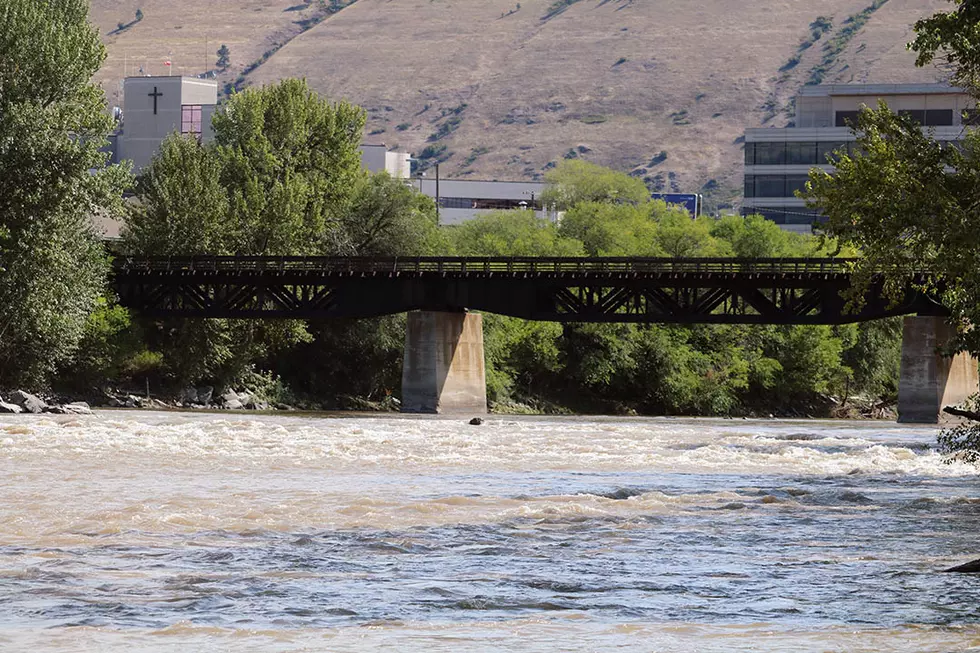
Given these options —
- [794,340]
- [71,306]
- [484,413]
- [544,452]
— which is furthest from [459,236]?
[544,452]

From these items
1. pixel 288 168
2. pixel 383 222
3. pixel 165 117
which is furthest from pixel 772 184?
Answer: pixel 288 168

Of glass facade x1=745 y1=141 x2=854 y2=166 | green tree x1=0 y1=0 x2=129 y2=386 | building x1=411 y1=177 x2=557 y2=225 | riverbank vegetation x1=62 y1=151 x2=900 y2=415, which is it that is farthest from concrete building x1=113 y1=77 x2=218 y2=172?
green tree x1=0 y1=0 x2=129 y2=386

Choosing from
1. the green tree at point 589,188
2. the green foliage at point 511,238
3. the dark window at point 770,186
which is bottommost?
the green foliage at point 511,238

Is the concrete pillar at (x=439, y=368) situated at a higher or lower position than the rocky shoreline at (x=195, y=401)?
higher

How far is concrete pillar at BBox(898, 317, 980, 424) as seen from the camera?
80.8 m

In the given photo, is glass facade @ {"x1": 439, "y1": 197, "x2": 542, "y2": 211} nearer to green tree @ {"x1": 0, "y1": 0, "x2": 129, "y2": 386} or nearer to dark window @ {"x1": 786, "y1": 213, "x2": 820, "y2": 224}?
dark window @ {"x1": 786, "y1": 213, "x2": 820, "y2": 224}

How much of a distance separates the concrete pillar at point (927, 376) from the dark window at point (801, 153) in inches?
3506

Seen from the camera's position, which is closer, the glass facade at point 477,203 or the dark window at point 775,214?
the dark window at point 775,214

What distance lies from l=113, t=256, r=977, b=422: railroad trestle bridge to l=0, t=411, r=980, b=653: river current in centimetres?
3670

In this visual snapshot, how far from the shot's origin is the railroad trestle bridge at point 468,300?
79438 mm

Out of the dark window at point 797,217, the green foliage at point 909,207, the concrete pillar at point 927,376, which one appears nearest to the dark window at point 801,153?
the dark window at point 797,217

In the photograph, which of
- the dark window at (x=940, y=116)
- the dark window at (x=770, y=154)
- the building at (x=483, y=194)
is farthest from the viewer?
the building at (x=483, y=194)

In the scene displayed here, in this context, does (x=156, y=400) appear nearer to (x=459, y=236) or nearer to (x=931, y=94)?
(x=459, y=236)

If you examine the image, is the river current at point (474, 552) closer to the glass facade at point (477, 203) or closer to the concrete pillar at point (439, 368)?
the concrete pillar at point (439, 368)
